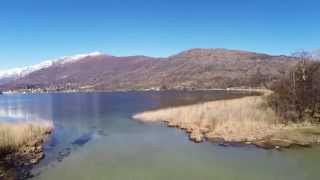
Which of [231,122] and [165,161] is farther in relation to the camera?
[231,122]

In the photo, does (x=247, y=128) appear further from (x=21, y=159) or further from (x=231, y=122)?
(x=21, y=159)

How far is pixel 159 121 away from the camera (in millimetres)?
58031

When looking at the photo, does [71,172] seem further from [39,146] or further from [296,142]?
[296,142]

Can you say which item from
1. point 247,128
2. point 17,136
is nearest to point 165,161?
point 247,128

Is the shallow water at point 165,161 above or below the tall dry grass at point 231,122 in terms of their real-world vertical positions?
below

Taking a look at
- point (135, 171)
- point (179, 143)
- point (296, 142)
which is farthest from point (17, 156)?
point (296, 142)

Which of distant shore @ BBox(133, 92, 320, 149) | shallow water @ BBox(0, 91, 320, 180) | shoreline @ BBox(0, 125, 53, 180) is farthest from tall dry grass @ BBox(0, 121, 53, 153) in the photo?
distant shore @ BBox(133, 92, 320, 149)

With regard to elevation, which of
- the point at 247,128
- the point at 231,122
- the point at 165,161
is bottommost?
the point at 165,161

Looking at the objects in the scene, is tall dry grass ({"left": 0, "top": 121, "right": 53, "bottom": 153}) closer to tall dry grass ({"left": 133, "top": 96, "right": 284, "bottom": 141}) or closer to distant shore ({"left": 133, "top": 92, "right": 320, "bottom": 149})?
distant shore ({"left": 133, "top": 92, "right": 320, "bottom": 149})

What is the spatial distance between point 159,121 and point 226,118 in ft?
41.8

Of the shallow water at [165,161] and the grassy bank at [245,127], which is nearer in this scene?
the shallow water at [165,161]

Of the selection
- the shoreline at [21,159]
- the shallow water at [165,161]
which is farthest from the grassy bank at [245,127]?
the shoreline at [21,159]

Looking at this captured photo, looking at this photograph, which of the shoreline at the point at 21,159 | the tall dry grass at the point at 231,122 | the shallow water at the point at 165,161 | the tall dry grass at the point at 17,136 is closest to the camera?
the shallow water at the point at 165,161

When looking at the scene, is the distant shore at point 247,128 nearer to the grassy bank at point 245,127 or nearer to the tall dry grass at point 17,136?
the grassy bank at point 245,127
